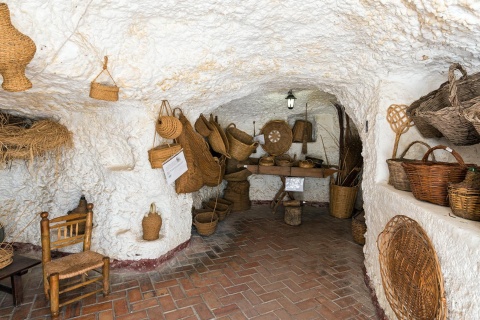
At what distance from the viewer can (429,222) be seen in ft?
6.22

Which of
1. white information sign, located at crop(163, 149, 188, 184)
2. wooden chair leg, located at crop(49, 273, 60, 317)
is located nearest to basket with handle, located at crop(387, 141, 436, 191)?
white information sign, located at crop(163, 149, 188, 184)

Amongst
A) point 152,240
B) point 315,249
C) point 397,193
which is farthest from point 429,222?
point 152,240

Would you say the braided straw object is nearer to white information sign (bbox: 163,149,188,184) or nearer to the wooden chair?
white information sign (bbox: 163,149,188,184)

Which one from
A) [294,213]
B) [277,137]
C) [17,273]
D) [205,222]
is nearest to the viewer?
[17,273]

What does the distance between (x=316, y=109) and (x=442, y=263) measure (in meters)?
4.46

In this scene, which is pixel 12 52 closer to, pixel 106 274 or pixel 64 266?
pixel 64 266

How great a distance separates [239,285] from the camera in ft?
10.2

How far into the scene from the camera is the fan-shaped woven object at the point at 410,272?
1762 millimetres

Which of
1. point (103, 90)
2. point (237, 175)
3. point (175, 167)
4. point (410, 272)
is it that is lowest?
point (410, 272)

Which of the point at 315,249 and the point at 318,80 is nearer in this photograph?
the point at 318,80

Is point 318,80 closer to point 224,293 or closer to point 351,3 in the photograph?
point 351,3

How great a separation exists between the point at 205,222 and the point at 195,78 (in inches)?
96.4

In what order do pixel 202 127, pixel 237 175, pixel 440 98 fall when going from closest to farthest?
1. pixel 440 98
2. pixel 202 127
3. pixel 237 175

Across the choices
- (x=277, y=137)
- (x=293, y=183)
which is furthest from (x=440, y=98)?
(x=277, y=137)
